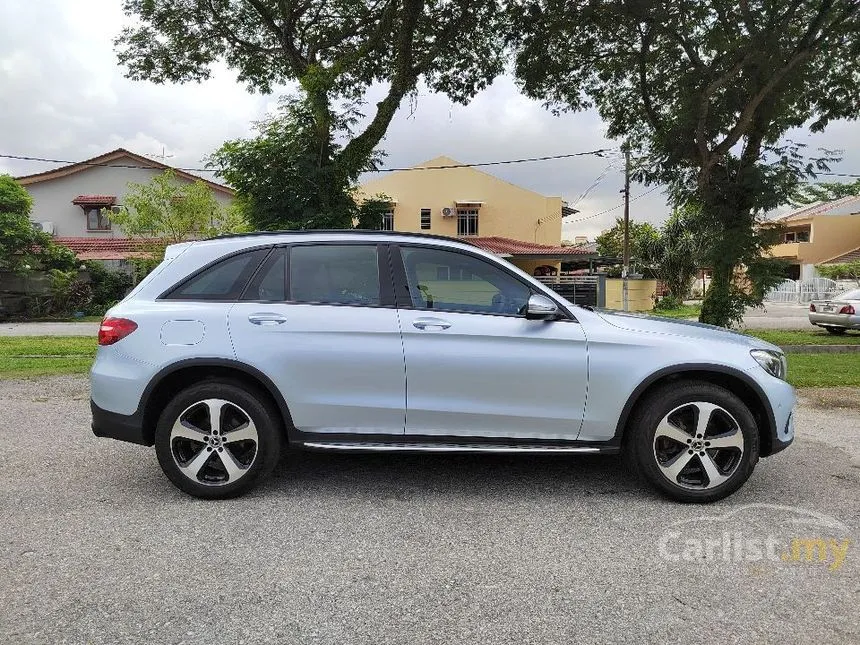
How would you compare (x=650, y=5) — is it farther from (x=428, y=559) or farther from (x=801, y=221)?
(x=801, y=221)

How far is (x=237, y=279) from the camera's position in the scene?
420 centimetres

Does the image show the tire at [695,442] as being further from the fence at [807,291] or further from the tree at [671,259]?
the fence at [807,291]

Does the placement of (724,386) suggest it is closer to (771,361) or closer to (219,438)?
(771,361)

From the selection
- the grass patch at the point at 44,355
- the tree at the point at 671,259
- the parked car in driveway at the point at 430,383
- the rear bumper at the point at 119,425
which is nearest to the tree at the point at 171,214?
the grass patch at the point at 44,355

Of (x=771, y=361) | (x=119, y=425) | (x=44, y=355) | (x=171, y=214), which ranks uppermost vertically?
(x=171, y=214)

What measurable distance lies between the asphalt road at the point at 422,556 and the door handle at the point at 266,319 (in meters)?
1.13

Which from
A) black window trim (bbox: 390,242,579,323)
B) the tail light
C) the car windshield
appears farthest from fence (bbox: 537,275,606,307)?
the car windshield

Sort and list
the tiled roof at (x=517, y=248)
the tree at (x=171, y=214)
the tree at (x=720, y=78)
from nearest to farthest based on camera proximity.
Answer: the tree at (x=720, y=78) < the tree at (x=171, y=214) < the tiled roof at (x=517, y=248)

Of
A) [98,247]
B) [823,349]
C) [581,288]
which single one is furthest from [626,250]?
[98,247]

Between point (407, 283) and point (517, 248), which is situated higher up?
point (517, 248)

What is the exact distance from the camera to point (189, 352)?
13.1 feet

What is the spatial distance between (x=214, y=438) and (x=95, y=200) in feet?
96.6

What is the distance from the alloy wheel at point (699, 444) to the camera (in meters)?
3.96

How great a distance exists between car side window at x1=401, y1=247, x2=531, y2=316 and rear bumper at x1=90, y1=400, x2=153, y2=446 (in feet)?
6.25
